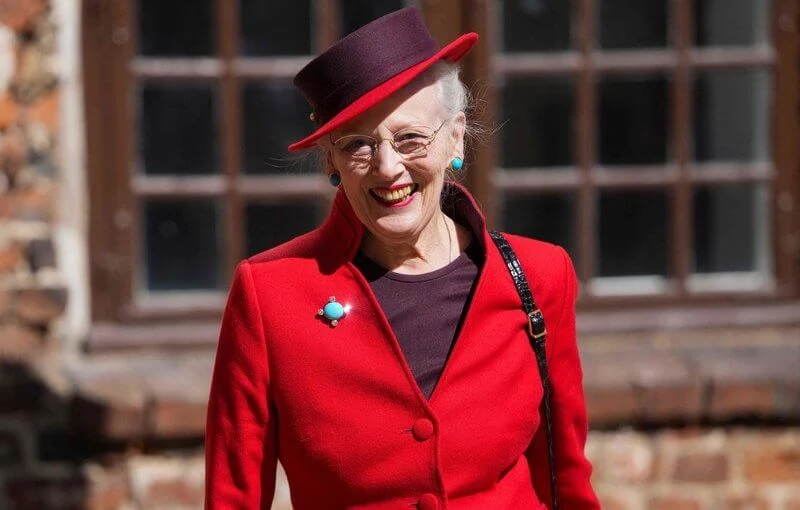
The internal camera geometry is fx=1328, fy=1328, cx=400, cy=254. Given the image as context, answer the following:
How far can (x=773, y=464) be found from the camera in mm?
3953

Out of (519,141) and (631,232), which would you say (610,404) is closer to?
(631,232)

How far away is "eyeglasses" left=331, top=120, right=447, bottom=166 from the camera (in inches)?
81.5

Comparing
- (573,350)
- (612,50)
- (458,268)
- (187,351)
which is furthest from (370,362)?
(612,50)

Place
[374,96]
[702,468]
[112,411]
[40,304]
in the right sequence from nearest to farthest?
[374,96]
[112,411]
[40,304]
[702,468]

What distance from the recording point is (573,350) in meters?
2.30

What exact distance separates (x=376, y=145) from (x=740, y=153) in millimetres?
2309

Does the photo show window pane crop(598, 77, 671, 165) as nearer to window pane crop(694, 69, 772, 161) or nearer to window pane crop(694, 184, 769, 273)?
window pane crop(694, 69, 772, 161)

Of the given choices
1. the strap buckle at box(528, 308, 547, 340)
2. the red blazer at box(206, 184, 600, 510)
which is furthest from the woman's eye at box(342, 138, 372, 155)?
the strap buckle at box(528, 308, 547, 340)

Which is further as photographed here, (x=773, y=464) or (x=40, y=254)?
(x=773, y=464)

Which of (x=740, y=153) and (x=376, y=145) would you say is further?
(x=740, y=153)

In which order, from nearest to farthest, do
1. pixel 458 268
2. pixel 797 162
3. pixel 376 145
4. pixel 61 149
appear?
pixel 376 145 < pixel 458 268 < pixel 61 149 < pixel 797 162

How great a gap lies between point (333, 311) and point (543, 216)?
6.69 ft

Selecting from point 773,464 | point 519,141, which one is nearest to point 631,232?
point 519,141

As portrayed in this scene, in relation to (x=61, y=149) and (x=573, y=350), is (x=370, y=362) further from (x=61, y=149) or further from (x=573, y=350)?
(x=61, y=149)
